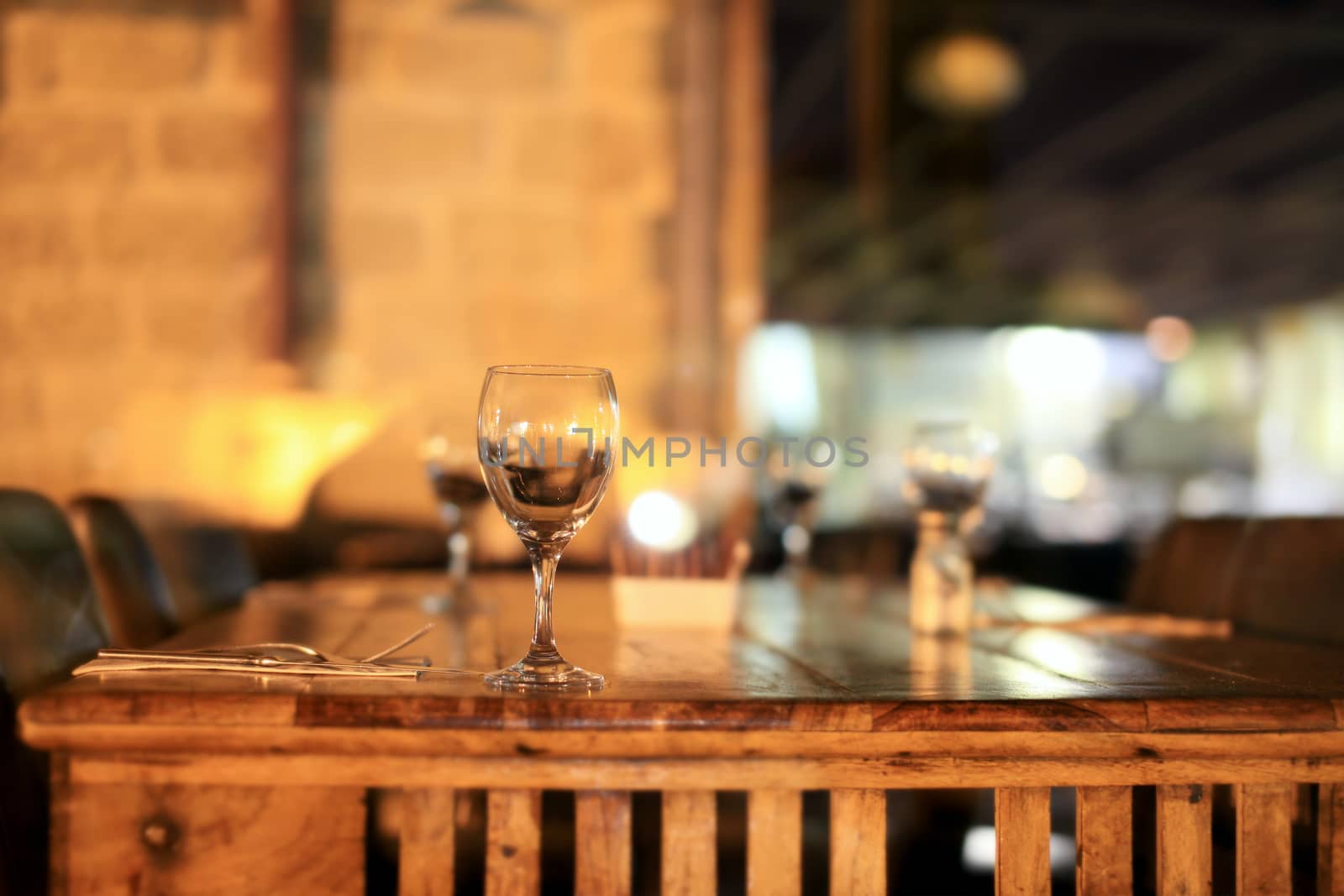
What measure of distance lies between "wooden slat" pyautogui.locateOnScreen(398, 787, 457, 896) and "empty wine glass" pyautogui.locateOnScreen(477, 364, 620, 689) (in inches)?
3.8

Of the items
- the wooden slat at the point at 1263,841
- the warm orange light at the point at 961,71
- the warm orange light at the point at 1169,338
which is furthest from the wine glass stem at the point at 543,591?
the warm orange light at the point at 1169,338

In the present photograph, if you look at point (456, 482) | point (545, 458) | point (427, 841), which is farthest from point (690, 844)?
point (456, 482)

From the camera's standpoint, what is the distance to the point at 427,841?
0.76 meters

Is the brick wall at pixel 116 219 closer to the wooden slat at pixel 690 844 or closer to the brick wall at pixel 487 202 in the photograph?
the brick wall at pixel 487 202

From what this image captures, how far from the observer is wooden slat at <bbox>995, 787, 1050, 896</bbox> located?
0.78 meters

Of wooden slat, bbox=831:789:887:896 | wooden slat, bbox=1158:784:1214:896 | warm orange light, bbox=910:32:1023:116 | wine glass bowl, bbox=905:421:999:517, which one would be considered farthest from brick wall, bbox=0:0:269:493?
warm orange light, bbox=910:32:1023:116

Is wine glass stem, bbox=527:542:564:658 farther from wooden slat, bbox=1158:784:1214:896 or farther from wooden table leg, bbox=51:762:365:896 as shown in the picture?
wooden slat, bbox=1158:784:1214:896

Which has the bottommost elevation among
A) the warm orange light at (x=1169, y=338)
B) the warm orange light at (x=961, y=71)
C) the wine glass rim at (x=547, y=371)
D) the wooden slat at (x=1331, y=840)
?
the wooden slat at (x=1331, y=840)

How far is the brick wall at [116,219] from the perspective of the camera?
2.33 meters

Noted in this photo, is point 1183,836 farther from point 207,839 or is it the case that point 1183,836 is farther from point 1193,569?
point 1193,569

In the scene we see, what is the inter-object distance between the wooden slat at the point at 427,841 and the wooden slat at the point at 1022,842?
36 cm

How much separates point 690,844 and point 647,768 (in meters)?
0.06

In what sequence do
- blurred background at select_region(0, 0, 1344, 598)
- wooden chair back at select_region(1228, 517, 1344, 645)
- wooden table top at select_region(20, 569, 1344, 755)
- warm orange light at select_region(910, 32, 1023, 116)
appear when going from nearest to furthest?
1. wooden table top at select_region(20, 569, 1344, 755)
2. wooden chair back at select_region(1228, 517, 1344, 645)
3. blurred background at select_region(0, 0, 1344, 598)
4. warm orange light at select_region(910, 32, 1023, 116)

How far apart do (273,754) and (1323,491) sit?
9709 mm
